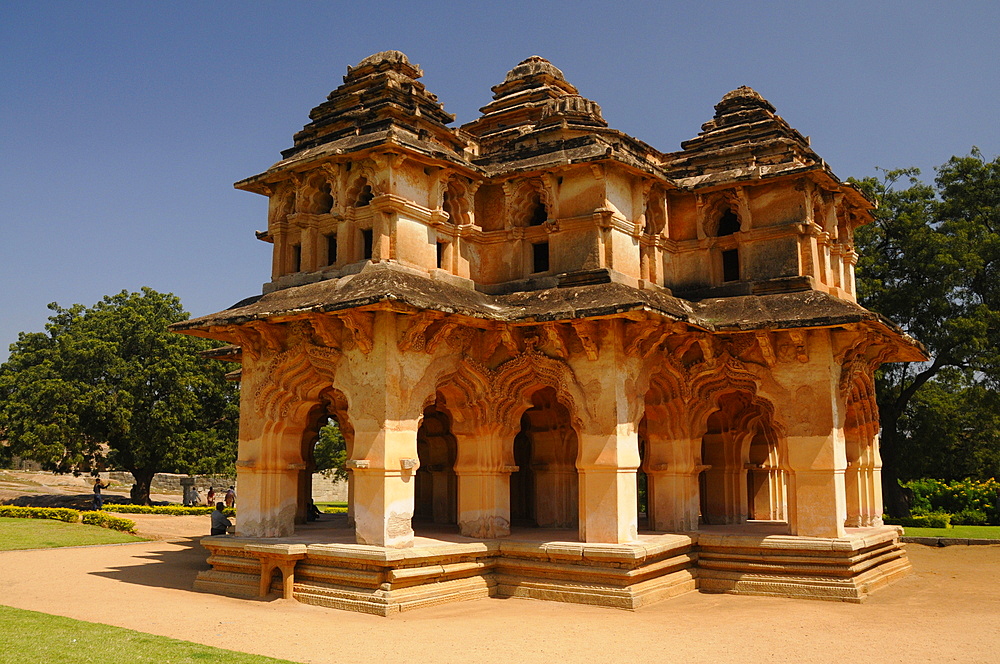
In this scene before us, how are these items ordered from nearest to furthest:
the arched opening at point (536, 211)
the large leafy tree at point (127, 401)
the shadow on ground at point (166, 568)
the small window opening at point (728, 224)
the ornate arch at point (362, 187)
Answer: the ornate arch at point (362, 187), the shadow on ground at point (166, 568), the arched opening at point (536, 211), the small window opening at point (728, 224), the large leafy tree at point (127, 401)

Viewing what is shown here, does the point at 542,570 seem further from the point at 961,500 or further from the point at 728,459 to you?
the point at 961,500

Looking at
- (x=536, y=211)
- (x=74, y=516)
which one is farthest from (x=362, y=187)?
(x=74, y=516)

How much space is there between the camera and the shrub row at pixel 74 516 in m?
21.1

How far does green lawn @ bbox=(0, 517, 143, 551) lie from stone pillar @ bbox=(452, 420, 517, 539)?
10103 millimetres

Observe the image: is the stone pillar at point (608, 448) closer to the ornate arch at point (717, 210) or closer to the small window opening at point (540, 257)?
the small window opening at point (540, 257)

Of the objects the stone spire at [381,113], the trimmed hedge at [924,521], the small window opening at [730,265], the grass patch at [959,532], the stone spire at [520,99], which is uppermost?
the stone spire at [520,99]

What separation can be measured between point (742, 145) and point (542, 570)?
8391 mm

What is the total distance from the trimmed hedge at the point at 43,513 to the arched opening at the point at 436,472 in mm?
10357

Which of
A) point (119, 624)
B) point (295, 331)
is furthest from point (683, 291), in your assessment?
point (119, 624)

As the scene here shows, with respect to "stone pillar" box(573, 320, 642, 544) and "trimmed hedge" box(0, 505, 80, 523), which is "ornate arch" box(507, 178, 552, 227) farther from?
"trimmed hedge" box(0, 505, 80, 523)

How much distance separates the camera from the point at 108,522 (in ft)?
69.9

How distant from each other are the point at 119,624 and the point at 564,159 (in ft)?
29.9

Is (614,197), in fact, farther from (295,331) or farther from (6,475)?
(6,475)

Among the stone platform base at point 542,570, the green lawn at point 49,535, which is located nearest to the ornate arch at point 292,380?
the stone platform base at point 542,570
